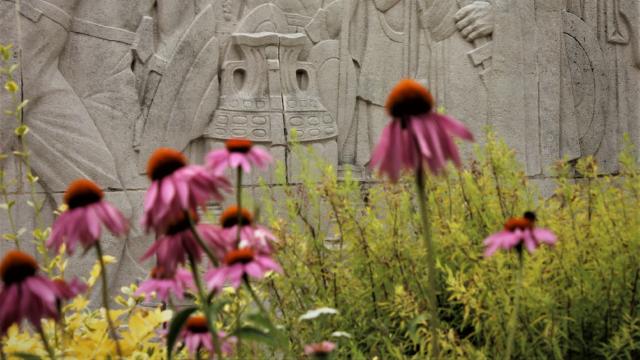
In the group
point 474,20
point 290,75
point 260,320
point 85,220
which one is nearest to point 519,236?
point 260,320

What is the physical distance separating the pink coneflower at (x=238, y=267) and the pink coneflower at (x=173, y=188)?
0.41 feet

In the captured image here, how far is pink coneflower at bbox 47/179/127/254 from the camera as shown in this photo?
4.09 ft

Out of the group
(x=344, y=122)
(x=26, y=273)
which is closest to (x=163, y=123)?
(x=344, y=122)

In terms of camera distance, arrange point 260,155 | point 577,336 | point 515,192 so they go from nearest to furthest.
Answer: point 260,155
point 577,336
point 515,192

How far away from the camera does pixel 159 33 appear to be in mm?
4773

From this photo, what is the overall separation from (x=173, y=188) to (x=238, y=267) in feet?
0.64

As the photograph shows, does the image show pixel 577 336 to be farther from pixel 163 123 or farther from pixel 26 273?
pixel 163 123

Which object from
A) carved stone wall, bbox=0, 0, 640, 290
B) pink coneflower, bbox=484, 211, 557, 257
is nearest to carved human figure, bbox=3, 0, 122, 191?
carved stone wall, bbox=0, 0, 640, 290

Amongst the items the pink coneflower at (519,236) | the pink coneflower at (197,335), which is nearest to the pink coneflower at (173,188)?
the pink coneflower at (197,335)

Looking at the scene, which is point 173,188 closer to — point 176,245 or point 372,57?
point 176,245

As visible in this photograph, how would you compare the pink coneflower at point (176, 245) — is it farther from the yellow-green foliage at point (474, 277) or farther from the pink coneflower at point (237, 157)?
the yellow-green foliage at point (474, 277)

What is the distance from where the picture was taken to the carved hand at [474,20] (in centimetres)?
514

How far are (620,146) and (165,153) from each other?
4.93m

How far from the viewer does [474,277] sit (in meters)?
1.95
